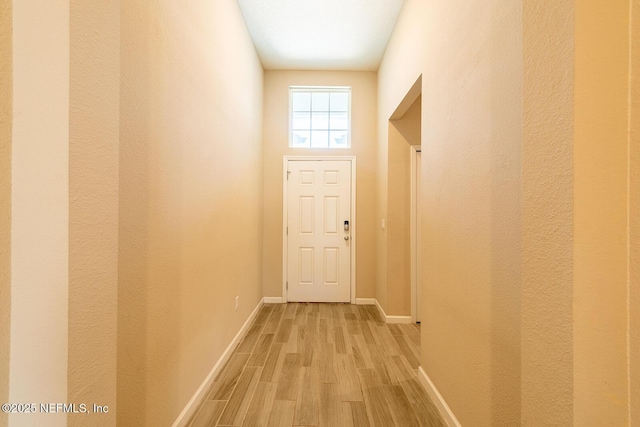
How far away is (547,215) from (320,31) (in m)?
3.07

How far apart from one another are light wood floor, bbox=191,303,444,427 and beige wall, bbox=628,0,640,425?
1295mm

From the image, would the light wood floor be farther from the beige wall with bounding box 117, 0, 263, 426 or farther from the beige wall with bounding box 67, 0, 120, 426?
the beige wall with bounding box 67, 0, 120, 426

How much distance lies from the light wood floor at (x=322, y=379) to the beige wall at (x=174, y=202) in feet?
0.81

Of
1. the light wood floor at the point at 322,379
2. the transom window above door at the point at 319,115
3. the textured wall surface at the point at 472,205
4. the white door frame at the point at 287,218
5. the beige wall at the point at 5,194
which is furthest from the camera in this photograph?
the transom window above door at the point at 319,115

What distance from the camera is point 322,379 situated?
2.05 m

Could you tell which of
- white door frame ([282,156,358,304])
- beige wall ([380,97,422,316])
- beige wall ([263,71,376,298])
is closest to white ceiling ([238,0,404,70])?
beige wall ([263,71,376,298])

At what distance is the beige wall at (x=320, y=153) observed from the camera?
388 cm

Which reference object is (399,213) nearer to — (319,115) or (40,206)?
(319,115)

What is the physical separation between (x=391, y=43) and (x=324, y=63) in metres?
0.95

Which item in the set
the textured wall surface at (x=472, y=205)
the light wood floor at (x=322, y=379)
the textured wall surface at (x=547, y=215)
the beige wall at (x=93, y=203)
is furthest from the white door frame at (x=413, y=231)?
the beige wall at (x=93, y=203)

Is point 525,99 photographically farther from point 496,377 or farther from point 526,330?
point 496,377

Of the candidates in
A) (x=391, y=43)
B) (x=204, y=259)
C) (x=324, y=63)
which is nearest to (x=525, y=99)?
(x=204, y=259)

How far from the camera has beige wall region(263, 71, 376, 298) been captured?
388cm

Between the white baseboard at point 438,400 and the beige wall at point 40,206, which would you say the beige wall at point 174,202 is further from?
the white baseboard at point 438,400
